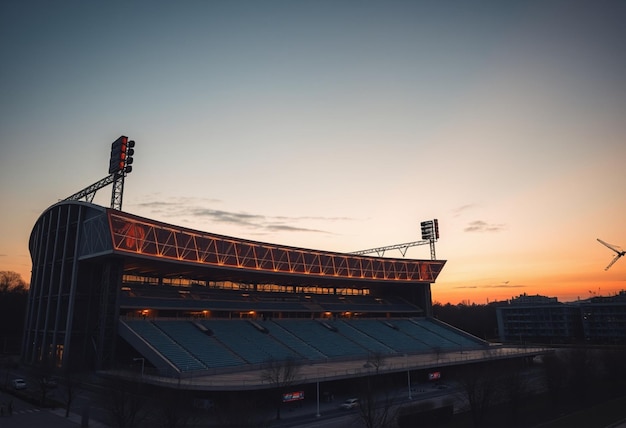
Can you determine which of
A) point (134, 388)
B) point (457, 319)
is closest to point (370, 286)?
point (134, 388)

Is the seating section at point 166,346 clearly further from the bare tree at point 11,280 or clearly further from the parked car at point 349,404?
the bare tree at point 11,280

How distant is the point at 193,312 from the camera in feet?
227

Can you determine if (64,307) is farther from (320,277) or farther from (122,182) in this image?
(320,277)

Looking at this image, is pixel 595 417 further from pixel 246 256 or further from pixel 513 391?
Answer: pixel 246 256

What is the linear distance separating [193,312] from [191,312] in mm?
362

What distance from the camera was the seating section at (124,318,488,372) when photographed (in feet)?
180

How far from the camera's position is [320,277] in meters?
85.1

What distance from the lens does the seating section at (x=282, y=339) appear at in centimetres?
5500

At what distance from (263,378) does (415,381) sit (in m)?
28.8

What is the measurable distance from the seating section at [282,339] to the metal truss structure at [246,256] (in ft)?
30.8

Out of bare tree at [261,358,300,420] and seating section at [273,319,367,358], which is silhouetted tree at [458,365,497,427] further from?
seating section at [273,319,367,358]

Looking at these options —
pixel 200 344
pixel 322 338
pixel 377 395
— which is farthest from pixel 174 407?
pixel 322 338

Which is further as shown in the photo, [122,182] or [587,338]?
[587,338]

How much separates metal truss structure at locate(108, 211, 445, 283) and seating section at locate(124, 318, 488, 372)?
9381mm
